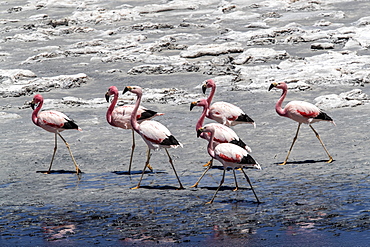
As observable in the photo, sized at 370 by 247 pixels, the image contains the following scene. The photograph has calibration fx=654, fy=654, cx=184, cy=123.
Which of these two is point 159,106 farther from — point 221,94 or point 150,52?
point 150,52

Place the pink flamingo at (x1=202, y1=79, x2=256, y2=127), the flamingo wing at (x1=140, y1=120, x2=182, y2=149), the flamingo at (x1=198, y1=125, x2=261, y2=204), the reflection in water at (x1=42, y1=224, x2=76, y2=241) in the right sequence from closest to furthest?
the reflection in water at (x1=42, y1=224, x2=76, y2=241) → the flamingo at (x1=198, y1=125, x2=261, y2=204) → the flamingo wing at (x1=140, y1=120, x2=182, y2=149) → the pink flamingo at (x1=202, y1=79, x2=256, y2=127)

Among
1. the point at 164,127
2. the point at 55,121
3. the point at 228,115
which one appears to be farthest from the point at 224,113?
the point at 55,121

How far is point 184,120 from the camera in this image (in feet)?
38.2

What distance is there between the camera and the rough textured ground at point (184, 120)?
647 cm

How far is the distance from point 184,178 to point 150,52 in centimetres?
935

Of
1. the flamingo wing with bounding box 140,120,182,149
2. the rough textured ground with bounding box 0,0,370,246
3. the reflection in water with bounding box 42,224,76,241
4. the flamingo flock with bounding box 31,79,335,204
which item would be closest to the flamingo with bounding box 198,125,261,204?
the flamingo flock with bounding box 31,79,335,204

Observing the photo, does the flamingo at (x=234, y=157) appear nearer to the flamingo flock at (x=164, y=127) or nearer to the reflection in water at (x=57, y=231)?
the flamingo flock at (x=164, y=127)

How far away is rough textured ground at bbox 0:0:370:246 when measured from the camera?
6473 mm

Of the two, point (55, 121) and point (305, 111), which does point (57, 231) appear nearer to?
point (55, 121)

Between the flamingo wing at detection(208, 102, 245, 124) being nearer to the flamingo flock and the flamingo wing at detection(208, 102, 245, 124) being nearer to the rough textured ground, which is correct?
the flamingo flock

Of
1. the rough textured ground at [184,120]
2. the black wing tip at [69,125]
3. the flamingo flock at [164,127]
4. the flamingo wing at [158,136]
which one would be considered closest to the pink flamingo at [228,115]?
the flamingo flock at [164,127]

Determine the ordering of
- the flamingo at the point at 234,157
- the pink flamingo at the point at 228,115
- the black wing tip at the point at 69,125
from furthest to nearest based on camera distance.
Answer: the pink flamingo at the point at 228,115 < the black wing tip at the point at 69,125 < the flamingo at the point at 234,157

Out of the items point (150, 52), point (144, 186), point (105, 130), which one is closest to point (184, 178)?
point (144, 186)

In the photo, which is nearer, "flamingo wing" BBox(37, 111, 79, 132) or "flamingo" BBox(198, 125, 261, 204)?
"flamingo" BBox(198, 125, 261, 204)
